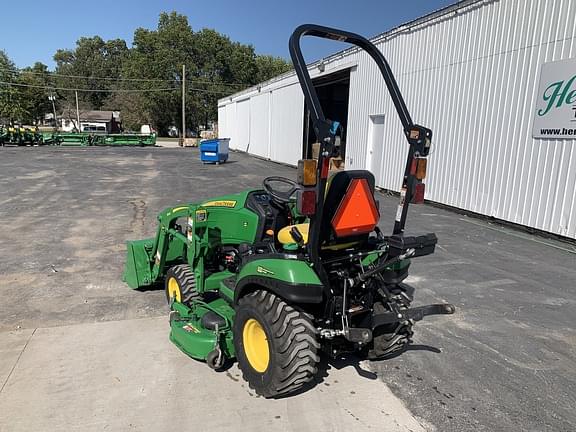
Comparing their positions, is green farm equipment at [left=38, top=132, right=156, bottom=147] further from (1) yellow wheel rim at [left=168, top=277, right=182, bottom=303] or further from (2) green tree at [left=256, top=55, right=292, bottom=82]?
(1) yellow wheel rim at [left=168, top=277, right=182, bottom=303]

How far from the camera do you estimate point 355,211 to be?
2941 millimetres

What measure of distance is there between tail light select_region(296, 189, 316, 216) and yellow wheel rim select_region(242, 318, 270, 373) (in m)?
0.95

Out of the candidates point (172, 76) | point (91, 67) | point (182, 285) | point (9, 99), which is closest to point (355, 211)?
point (182, 285)

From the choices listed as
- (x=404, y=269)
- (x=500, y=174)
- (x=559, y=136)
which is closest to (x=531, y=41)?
(x=559, y=136)

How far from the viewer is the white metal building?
8.09 meters

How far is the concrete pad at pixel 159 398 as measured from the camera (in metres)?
2.80

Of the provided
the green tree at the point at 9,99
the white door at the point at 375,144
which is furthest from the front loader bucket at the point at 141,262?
the green tree at the point at 9,99

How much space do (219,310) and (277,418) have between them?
106 cm

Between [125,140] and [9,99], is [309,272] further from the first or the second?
[9,99]

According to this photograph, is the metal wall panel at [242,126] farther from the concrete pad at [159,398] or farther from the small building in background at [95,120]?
the small building in background at [95,120]

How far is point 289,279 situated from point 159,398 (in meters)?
1.29

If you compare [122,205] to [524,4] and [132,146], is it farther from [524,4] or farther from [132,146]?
[132,146]

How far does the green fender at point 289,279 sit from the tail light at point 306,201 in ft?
1.43

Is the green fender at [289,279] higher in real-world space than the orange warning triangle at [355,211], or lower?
lower
